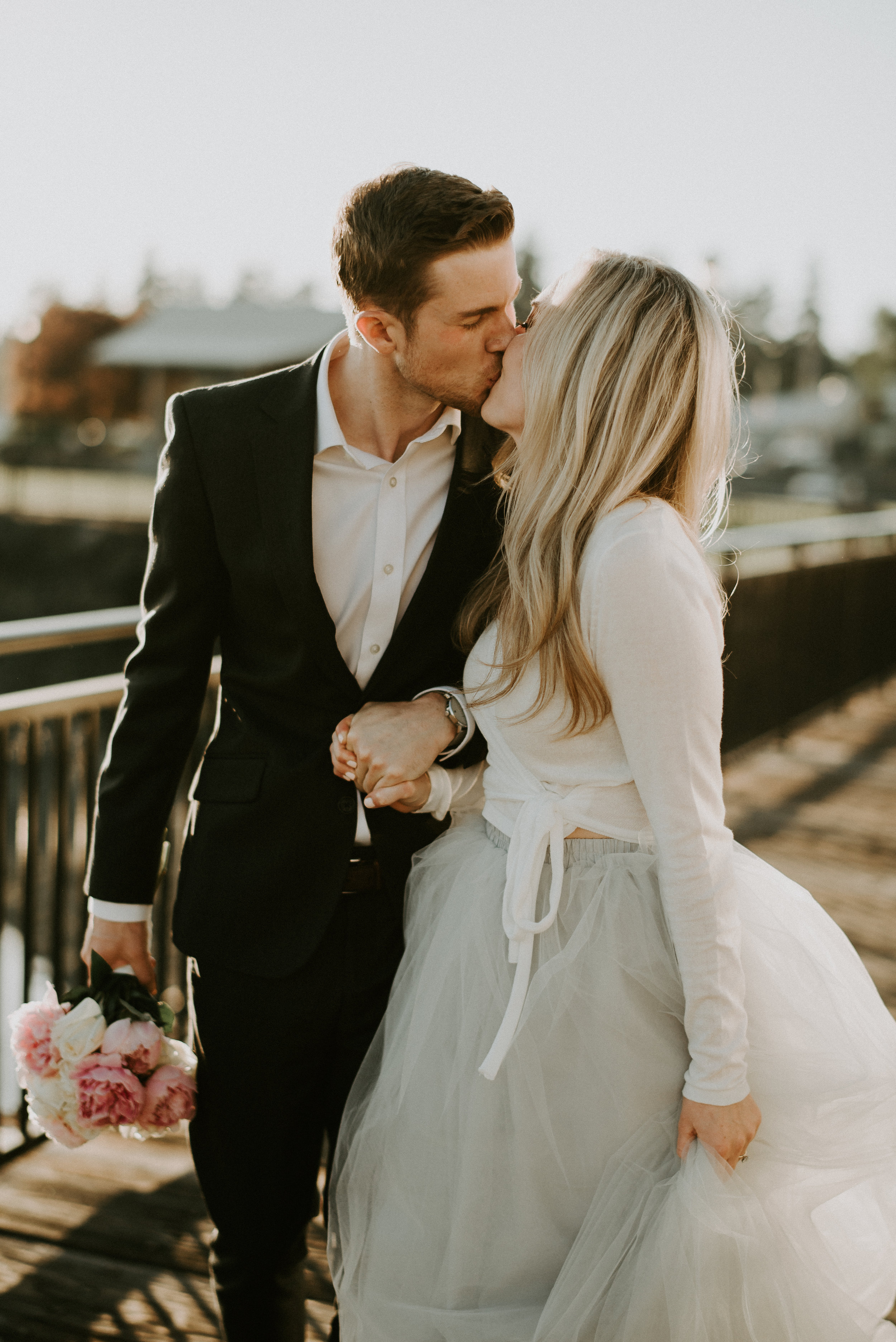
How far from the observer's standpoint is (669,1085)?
5.18 feet

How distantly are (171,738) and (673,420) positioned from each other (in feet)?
A: 3.27

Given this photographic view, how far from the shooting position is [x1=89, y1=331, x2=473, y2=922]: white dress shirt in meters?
1.90

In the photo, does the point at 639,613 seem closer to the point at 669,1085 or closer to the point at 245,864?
the point at 669,1085

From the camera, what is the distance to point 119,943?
196cm

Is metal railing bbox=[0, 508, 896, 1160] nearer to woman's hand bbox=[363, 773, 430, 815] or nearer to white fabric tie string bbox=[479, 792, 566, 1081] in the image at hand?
woman's hand bbox=[363, 773, 430, 815]

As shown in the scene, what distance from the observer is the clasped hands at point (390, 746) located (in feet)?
5.67

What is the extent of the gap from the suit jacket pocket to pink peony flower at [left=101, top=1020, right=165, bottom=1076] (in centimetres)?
39

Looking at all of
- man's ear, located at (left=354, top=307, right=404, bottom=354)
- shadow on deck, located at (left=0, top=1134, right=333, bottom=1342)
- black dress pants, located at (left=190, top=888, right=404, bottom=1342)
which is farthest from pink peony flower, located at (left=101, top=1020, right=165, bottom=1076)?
man's ear, located at (left=354, top=307, right=404, bottom=354)

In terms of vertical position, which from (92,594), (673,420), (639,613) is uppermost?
(673,420)

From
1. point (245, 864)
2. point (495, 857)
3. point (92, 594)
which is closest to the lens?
point (495, 857)

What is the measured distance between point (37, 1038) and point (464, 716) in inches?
35.4

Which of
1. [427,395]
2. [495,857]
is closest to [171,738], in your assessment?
[495,857]

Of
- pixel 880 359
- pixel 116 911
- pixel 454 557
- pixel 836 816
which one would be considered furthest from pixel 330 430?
pixel 880 359

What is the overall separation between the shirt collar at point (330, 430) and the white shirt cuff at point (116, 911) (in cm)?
85
